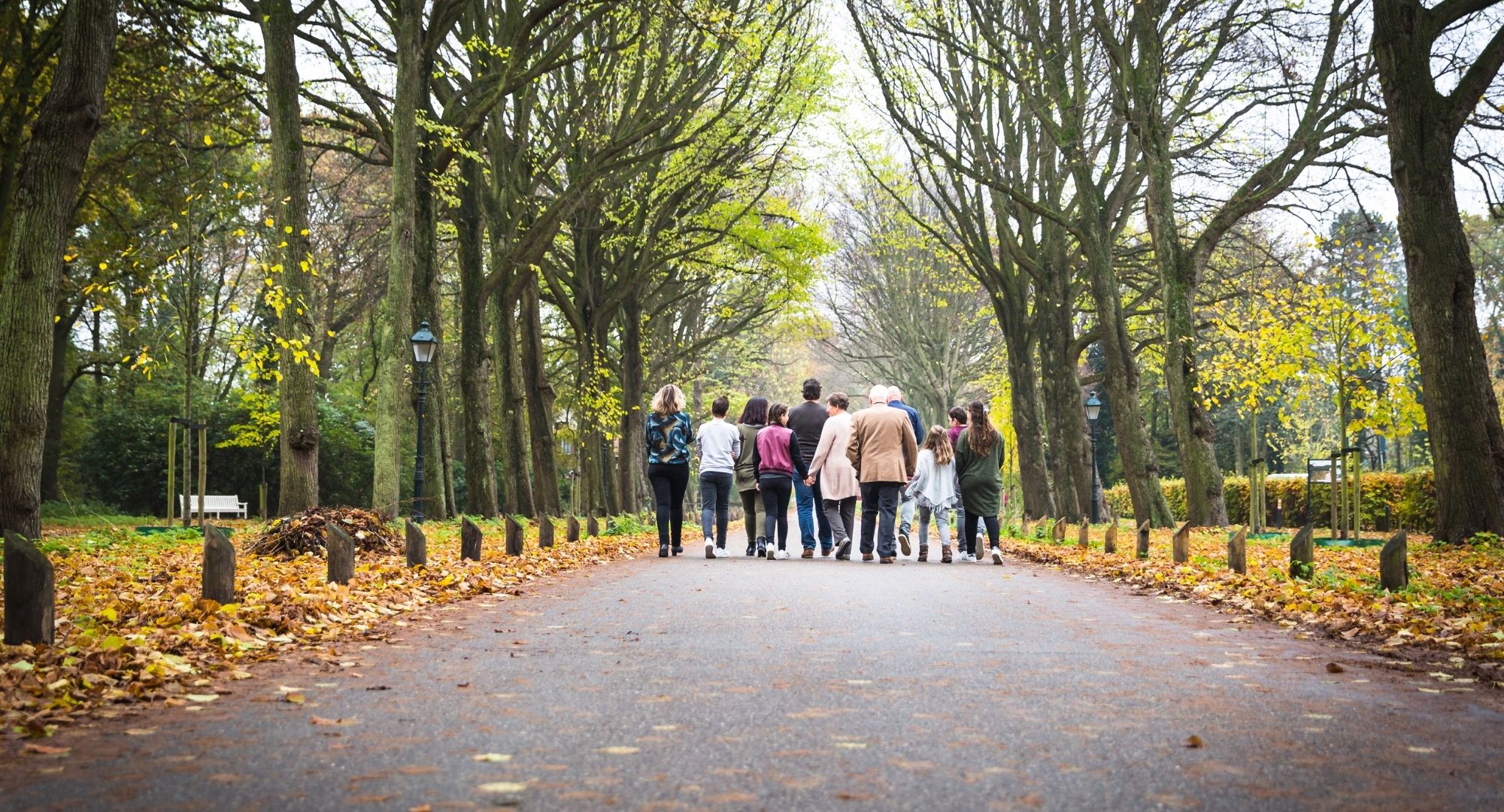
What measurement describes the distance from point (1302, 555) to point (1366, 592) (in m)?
1.09

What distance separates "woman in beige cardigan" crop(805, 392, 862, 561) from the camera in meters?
14.3

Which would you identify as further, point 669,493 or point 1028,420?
point 1028,420

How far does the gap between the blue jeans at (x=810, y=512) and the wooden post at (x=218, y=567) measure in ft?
28.7

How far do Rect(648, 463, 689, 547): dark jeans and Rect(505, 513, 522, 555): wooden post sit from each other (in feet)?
6.02

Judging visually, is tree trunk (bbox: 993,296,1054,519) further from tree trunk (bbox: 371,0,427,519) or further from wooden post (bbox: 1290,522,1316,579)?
wooden post (bbox: 1290,522,1316,579)

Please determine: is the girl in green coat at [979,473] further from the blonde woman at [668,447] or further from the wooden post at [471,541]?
the wooden post at [471,541]

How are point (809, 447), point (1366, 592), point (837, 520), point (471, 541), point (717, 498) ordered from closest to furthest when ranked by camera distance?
1. point (1366, 592)
2. point (471, 541)
3. point (837, 520)
4. point (717, 498)
5. point (809, 447)

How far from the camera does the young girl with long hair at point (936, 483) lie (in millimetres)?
14258

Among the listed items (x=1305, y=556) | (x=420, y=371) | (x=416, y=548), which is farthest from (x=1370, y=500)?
(x=416, y=548)

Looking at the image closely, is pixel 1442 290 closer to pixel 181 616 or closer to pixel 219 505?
pixel 181 616

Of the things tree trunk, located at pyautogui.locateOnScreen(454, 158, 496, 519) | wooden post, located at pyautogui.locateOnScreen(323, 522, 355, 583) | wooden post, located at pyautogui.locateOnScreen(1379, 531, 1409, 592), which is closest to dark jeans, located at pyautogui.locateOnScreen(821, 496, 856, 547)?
wooden post, located at pyautogui.locateOnScreen(1379, 531, 1409, 592)

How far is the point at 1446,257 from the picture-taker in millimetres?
11742

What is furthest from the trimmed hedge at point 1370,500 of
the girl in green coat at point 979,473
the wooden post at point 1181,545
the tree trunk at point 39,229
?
the tree trunk at point 39,229

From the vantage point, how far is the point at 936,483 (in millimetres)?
14430
